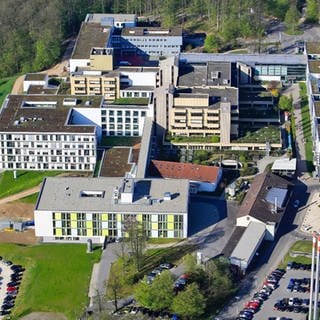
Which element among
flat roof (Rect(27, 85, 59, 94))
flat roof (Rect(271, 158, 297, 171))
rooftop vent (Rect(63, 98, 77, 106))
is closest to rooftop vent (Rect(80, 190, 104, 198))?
flat roof (Rect(271, 158, 297, 171))

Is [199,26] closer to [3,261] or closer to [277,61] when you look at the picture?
[277,61]

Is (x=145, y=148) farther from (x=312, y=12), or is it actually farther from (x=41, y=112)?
(x=312, y=12)

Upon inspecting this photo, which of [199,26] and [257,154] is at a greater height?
[199,26]

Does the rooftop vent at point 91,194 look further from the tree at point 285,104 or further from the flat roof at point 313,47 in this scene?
the flat roof at point 313,47

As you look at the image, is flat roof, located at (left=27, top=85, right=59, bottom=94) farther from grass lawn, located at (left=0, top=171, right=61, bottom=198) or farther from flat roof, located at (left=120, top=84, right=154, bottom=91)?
grass lawn, located at (left=0, top=171, right=61, bottom=198)

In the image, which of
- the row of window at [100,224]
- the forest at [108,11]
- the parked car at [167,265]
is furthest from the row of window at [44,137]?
the forest at [108,11]

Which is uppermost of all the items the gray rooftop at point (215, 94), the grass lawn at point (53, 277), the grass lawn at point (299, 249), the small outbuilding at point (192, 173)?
the gray rooftop at point (215, 94)

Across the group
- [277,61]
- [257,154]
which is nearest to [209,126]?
[257,154]
